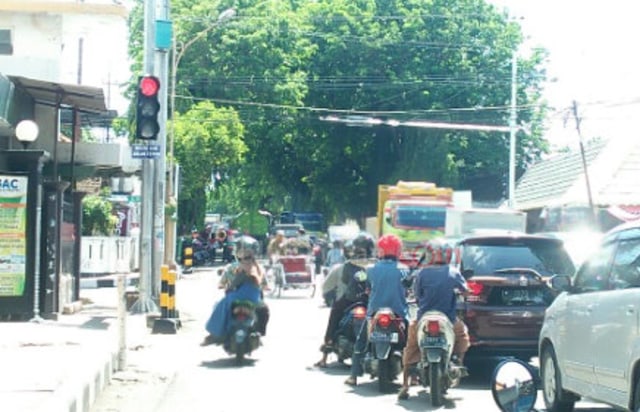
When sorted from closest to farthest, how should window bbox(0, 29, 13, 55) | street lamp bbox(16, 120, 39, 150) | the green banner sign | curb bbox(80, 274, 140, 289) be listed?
the green banner sign < street lamp bbox(16, 120, 39, 150) < window bbox(0, 29, 13, 55) < curb bbox(80, 274, 140, 289)

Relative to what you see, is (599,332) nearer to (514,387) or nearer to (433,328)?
(514,387)

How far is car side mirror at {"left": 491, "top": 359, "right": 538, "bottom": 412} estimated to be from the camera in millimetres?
7426

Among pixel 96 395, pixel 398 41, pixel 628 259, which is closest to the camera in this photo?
pixel 628 259

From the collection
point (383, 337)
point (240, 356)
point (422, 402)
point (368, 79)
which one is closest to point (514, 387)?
point (422, 402)

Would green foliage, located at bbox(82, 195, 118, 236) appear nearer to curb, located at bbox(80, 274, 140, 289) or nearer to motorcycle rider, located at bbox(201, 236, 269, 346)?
curb, located at bbox(80, 274, 140, 289)

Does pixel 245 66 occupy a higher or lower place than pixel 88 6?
higher

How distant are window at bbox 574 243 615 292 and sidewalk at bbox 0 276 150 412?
4.42 metres

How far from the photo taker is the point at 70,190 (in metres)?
19.6

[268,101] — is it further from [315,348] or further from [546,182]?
[315,348]

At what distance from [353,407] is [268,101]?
3910cm

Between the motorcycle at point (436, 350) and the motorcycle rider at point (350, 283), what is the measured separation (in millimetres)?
2379

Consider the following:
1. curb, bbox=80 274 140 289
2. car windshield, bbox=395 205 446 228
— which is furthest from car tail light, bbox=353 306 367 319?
car windshield, bbox=395 205 446 228

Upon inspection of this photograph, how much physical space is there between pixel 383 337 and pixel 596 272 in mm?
2856

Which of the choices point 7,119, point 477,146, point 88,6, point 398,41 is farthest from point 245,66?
point 7,119
